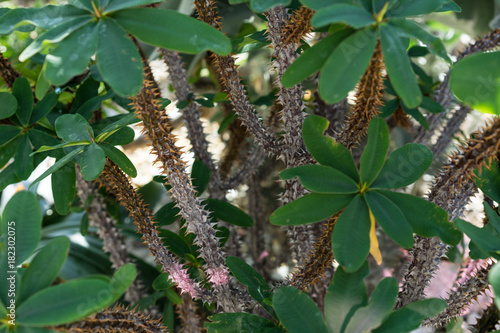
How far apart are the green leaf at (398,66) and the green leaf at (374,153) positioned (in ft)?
0.31

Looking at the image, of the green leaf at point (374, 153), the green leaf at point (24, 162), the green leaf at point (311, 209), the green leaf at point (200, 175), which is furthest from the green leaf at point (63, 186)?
the green leaf at point (374, 153)

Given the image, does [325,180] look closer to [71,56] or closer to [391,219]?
[391,219]

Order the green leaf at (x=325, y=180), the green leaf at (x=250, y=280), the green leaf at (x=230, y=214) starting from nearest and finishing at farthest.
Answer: the green leaf at (x=325, y=180) → the green leaf at (x=250, y=280) → the green leaf at (x=230, y=214)

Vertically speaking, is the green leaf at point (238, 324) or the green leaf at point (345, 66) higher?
the green leaf at point (345, 66)

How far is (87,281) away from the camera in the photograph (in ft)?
1.41

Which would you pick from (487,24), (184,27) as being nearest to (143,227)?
(184,27)

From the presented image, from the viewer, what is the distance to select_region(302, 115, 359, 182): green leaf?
0.57 m

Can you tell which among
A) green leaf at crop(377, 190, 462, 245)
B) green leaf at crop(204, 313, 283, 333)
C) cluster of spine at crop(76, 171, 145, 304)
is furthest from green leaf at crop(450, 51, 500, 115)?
cluster of spine at crop(76, 171, 145, 304)

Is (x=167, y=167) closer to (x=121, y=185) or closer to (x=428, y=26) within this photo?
(x=121, y=185)

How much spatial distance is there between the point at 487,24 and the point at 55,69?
4.52 feet

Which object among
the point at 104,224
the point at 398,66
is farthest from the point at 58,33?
the point at 104,224

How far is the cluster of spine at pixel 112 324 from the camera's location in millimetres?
517

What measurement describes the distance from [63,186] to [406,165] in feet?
1.83

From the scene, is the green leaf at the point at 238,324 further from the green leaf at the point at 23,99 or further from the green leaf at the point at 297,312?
the green leaf at the point at 23,99
